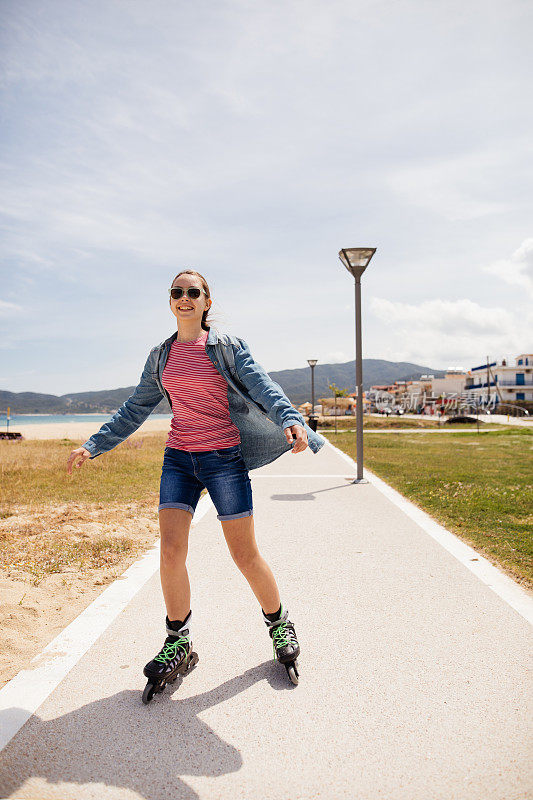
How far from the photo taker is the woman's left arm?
Answer: 2557 mm

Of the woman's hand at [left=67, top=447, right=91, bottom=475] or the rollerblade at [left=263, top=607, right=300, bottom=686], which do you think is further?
the woman's hand at [left=67, top=447, right=91, bottom=475]

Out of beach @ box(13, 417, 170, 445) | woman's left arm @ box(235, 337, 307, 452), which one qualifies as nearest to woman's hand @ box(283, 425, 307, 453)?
woman's left arm @ box(235, 337, 307, 452)

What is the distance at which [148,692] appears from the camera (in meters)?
2.56

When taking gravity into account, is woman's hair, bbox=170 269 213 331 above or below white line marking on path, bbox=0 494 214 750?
above

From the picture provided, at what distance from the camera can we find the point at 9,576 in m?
4.36

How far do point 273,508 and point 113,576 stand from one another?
3388 mm

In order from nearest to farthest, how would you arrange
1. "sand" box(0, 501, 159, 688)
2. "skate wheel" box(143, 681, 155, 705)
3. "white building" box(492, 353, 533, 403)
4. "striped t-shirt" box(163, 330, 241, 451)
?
"skate wheel" box(143, 681, 155, 705)
"striped t-shirt" box(163, 330, 241, 451)
"sand" box(0, 501, 159, 688)
"white building" box(492, 353, 533, 403)

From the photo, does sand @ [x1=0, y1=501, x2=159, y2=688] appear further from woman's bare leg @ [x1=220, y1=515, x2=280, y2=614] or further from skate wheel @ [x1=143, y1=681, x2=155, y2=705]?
woman's bare leg @ [x1=220, y1=515, x2=280, y2=614]

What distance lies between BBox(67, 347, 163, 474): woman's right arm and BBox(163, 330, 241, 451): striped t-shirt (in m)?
0.21

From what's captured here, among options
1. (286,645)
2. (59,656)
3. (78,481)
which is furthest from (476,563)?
(78,481)

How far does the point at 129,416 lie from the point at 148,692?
135 centimetres

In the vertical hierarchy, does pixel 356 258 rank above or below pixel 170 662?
above

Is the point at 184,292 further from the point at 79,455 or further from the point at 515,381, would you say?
the point at 515,381

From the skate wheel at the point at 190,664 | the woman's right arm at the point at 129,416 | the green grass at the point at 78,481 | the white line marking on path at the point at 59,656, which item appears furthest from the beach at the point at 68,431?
the skate wheel at the point at 190,664
